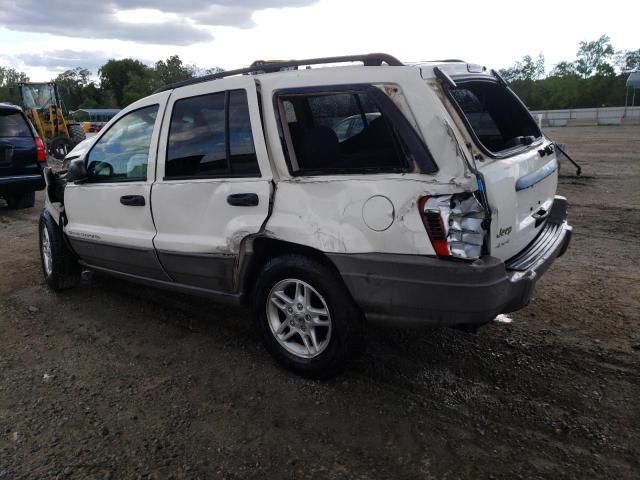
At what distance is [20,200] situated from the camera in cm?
1034

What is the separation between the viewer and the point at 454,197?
2668 millimetres

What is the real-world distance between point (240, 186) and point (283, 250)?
49 centimetres

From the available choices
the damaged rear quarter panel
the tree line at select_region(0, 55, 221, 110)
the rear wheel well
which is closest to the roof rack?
the damaged rear quarter panel

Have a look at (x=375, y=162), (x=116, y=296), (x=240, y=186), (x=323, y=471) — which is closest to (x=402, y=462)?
(x=323, y=471)

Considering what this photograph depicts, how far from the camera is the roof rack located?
3.00 metres

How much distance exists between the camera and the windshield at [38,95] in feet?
72.7

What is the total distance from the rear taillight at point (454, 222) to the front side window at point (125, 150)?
2.30 m

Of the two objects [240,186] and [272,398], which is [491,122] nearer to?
[240,186]

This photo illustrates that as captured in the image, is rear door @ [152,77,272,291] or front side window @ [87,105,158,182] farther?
front side window @ [87,105,158,182]

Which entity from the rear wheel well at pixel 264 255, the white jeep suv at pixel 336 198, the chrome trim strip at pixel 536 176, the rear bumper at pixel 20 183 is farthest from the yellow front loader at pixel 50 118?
the chrome trim strip at pixel 536 176

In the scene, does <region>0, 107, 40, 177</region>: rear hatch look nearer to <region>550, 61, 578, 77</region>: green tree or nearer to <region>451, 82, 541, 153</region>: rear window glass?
<region>451, 82, 541, 153</region>: rear window glass

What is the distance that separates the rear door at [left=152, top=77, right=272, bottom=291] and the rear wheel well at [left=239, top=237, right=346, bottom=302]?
0.10 m

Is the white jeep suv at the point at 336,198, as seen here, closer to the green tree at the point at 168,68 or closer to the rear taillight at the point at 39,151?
the rear taillight at the point at 39,151

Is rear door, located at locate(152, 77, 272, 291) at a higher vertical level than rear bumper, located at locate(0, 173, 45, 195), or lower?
higher
